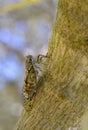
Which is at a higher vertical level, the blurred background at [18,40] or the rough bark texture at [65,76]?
the blurred background at [18,40]

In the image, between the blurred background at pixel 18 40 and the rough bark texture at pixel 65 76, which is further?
the blurred background at pixel 18 40

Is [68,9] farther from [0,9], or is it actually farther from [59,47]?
[0,9]

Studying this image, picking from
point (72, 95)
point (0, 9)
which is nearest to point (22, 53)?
point (0, 9)

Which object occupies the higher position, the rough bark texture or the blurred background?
the blurred background

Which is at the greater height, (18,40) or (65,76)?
(18,40)

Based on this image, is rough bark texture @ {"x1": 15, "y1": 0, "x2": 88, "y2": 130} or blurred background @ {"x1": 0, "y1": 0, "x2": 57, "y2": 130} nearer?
rough bark texture @ {"x1": 15, "y1": 0, "x2": 88, "y2": 130}
